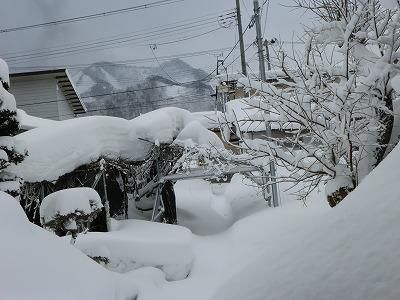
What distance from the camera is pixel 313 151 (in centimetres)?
596

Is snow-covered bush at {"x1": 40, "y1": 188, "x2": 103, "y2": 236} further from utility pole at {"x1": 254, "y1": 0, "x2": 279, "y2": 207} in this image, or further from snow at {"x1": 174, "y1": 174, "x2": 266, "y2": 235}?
snow at {"x1": 174, "y1": 174, "x2": 266, "y2": 235}

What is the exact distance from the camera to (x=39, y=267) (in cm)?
317

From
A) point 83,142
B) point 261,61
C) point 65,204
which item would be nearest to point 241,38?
point 261,61

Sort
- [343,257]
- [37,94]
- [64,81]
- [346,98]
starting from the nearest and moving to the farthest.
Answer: [343,257], [346,98], [37,94], [64,81]

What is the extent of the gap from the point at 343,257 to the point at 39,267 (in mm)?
2400

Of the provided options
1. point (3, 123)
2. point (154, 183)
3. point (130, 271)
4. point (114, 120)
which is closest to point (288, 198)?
point (154, 183)

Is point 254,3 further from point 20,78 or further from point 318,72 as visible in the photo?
point 20,78

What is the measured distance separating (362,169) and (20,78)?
19.7 meters

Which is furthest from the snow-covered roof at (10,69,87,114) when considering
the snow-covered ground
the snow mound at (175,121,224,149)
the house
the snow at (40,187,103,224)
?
the snow-covered ground

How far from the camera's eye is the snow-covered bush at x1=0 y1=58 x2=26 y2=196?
7.76m

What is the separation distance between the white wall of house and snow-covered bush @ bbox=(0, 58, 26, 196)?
13.9 m

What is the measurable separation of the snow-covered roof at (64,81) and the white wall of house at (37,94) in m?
0.25

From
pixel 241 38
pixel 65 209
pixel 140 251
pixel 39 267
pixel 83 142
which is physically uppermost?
pixel 241 38

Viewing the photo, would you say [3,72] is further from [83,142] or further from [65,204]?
[83,142]
